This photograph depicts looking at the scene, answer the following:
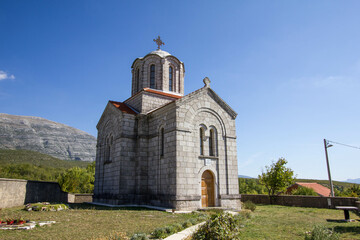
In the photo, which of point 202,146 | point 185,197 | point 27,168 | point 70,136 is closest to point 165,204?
point 185,197

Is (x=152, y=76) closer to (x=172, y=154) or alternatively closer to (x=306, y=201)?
(x=172, y=154)

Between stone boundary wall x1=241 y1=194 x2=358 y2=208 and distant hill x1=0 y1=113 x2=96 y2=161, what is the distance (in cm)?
9634

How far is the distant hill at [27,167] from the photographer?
46125 millimetres

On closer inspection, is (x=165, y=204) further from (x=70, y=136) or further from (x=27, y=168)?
Result: (x=70, y=136)

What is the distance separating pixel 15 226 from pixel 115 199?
27.8 ft

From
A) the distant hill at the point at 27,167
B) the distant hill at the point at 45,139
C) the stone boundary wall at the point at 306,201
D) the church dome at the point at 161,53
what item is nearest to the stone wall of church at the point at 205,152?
the stone boundary wall at the point at 306,201

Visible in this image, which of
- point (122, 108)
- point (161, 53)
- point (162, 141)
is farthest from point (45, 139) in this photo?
point (162, 141)

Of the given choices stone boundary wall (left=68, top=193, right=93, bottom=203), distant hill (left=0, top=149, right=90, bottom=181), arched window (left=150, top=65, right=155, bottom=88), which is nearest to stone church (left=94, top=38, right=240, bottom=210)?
arched window (left=150, top=65, right=155, bottom=88)

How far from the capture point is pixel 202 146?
16969mm

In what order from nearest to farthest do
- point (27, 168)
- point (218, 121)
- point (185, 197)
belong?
point (185, 197) < point (218, 121) < point (27, 168)

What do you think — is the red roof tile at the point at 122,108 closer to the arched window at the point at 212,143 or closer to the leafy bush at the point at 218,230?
the arched window at the point at 212,143

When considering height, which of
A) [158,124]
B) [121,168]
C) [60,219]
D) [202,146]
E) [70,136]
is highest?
[70,136]

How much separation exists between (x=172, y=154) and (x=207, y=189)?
3.43 meters

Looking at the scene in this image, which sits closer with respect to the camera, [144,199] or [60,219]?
[60,219]
